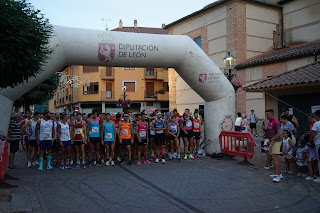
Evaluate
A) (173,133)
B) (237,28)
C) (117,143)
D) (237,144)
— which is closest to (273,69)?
(237,28)

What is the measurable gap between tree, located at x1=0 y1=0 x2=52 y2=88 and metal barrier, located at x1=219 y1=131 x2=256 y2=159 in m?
6.64

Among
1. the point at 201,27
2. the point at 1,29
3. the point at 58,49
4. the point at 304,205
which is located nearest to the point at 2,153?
the point at 1,29

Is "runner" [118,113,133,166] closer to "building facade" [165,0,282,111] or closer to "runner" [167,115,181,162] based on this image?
"runner" [167,115,181,162]

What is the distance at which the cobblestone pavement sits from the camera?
539 cm

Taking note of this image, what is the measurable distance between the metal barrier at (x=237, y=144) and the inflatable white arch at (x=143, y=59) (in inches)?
14.0

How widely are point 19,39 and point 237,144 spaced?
26.3 feet

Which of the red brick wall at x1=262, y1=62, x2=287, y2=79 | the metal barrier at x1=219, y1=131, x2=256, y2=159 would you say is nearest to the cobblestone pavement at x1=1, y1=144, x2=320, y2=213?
the metal barrier at x1=219, y1=131, x2=256, y2=159

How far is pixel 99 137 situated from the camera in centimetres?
987

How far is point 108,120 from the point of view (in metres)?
9.88

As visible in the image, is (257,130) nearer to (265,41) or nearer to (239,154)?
(265,41)

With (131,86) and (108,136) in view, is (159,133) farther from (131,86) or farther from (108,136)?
(131,86)

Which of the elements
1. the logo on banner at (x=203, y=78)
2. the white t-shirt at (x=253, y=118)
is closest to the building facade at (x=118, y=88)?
the white t-shirt at (x=253, y=118)

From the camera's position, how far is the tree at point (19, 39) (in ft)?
16.4

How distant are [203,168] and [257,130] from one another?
10884 millimetres
